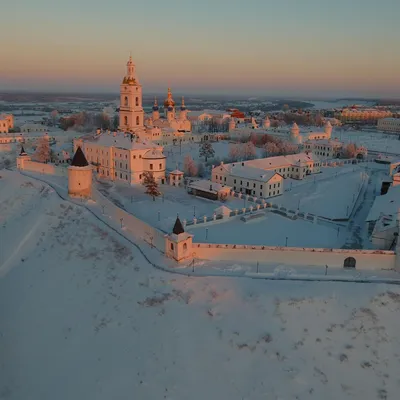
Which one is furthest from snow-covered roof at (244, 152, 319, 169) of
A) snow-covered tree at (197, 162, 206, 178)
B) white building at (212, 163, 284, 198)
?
snow-covered tree at (197, 162, 206, 178)

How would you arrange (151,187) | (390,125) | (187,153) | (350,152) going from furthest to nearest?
(390,125)
(350,152)
(187,153)
(151,187)

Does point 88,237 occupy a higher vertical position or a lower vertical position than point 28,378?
higher

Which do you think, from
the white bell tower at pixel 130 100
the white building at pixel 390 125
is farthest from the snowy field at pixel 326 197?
the white building at pixel 390 125

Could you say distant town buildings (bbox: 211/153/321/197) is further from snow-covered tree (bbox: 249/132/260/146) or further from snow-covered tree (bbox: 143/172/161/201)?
snow-covered tree (bbox: 249/132/260/146)

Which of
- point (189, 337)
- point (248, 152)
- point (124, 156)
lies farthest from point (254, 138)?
point (189, 337)

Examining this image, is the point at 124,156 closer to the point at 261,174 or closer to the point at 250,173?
the point at 250,173

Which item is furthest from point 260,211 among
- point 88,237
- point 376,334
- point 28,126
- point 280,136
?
point 28,126

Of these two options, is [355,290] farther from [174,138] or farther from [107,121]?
[107,121]
